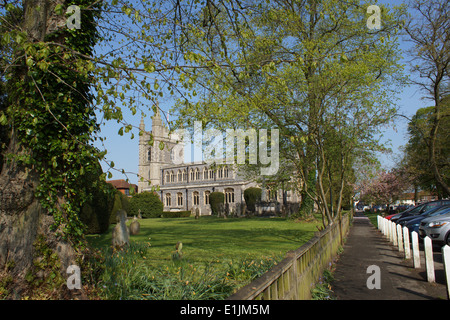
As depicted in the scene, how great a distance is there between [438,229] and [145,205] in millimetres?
37263

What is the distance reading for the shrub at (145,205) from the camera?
43878 millimetres

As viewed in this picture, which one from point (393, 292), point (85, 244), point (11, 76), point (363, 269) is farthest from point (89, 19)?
point (363, 269)

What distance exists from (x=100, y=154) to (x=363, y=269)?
22.6 ft

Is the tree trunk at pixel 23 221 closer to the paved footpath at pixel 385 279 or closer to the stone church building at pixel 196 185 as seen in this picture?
the paved footpath at pixel 385 279

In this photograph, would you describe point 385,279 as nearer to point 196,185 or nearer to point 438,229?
point 438,229

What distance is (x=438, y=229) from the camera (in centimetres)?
1179

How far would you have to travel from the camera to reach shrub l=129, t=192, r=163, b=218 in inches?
1727

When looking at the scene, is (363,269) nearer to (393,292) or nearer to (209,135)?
(393,292)

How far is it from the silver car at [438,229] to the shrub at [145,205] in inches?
1429

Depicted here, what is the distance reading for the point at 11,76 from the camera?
552 centimetres

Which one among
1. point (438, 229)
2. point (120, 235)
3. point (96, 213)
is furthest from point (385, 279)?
point (96, 213)

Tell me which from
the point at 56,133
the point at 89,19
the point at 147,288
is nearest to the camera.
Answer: the point at 56,133

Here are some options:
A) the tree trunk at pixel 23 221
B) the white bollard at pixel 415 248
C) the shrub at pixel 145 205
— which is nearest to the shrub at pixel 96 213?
the tree trunk at pixel 23 221
